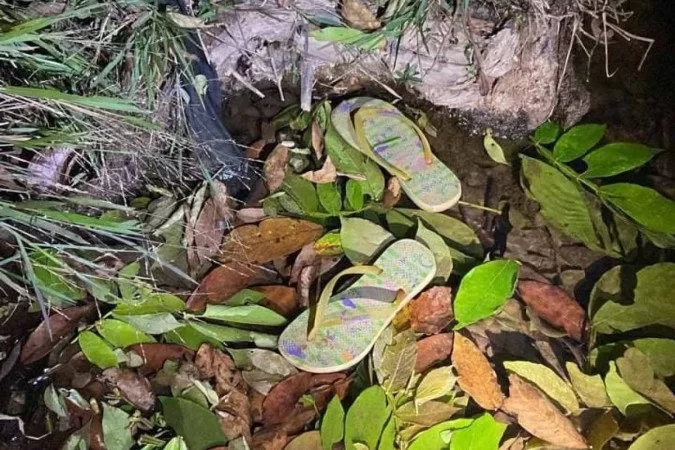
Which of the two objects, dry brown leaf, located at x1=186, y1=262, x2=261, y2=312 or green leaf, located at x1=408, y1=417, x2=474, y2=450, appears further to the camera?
dry brown leaf, located at x1=186, y1=262, x2=261, y2=312

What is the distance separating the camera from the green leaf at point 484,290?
90cm

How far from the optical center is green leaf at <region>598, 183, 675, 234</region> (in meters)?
0.96

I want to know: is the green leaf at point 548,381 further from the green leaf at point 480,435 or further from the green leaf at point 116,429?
the green leaf at point 116,429

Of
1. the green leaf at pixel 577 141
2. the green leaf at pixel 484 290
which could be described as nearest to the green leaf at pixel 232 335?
the green leaf at pixel 484 290

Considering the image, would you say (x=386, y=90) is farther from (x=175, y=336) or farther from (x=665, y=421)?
(x=665, y=421)

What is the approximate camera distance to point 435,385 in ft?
2.82

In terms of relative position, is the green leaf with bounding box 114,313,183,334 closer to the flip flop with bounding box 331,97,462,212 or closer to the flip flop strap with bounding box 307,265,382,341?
the flip flop strap with bounding box 307,265,382,341

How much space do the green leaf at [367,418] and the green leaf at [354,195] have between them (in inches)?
10.4

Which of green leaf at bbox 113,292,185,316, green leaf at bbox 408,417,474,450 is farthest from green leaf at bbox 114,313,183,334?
green leaf at bbox 408,417,474,450

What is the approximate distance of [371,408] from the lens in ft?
2.74

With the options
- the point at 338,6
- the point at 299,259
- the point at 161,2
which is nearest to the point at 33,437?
the point at 299,259

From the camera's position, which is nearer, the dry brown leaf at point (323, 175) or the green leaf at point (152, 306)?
the green leaf at point (152, 306)

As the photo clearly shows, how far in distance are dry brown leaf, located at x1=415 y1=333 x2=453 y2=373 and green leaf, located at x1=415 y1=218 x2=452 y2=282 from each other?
81mm

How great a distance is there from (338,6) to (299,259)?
34cm
